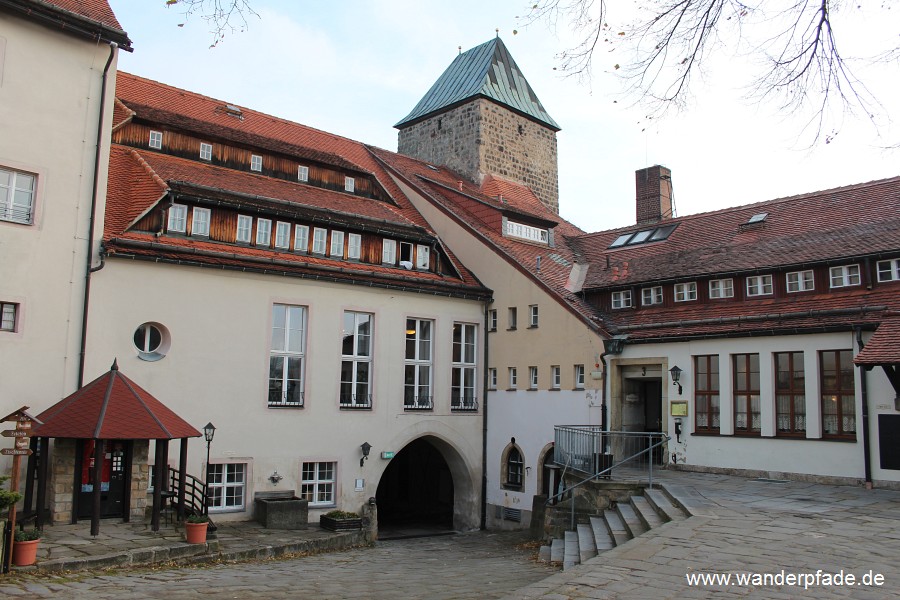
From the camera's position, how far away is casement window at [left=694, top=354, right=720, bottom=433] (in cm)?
1859

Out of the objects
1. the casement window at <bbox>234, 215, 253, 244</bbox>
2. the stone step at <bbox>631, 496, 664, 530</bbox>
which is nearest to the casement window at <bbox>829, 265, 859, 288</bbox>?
the stone step at <bbox>631, 496, 664, 530</bbox>

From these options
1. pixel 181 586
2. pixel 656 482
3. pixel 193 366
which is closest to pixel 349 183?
pixel 193 366

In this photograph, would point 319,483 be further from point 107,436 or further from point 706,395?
point 706,395

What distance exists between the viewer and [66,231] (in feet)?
53.5

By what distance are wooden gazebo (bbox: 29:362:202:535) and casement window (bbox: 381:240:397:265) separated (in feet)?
27.5

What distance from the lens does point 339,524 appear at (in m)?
18.2

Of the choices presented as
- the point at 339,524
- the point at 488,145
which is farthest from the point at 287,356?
the point at 488,145

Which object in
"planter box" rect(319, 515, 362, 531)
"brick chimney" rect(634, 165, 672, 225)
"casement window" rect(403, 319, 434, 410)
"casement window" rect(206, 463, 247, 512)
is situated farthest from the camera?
"brick chimney" rect(634, 165, 672, 225)

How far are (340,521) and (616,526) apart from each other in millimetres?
7560

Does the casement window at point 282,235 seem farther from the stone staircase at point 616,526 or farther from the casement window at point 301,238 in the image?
the stone staircase at point 616,526

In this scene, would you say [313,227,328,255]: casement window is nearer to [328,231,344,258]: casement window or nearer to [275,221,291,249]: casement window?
[328,231,344,258]: casement window

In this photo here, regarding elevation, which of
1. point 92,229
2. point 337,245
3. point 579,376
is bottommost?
point 579,376

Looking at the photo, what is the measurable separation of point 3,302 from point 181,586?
768 cm

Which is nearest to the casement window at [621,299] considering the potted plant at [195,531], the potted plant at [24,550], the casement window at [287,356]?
the casement window at [287,356]
